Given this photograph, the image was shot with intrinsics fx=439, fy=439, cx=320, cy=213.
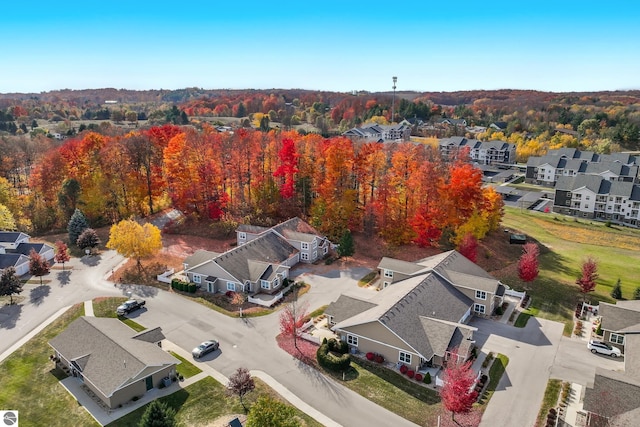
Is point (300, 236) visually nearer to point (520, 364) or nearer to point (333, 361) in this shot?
point (333, 361)

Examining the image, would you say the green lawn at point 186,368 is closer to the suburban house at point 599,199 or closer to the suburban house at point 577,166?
the suburban house at point 599,199

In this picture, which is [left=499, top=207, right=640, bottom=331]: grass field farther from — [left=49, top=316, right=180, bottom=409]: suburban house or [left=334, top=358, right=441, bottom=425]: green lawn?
[left=49, top=316, right=180, bottom=409]: suburban house

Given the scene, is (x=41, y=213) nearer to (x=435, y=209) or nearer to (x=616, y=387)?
(x=435, y=209)

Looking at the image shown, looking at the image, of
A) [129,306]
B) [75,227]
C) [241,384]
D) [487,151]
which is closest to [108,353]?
[129,306]

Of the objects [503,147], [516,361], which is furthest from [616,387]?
[503,147]

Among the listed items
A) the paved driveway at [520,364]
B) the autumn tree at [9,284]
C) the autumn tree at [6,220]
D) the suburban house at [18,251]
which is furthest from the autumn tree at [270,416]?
the autumn tree at [6,220]

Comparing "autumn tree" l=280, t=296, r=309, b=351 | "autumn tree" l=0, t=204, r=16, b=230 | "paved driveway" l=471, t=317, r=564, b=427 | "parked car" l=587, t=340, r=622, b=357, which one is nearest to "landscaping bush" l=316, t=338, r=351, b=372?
"autumn tree" l=280, t=296, r=309, b=351

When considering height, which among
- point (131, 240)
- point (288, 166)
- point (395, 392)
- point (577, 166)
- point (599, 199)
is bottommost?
point (395, 392)
